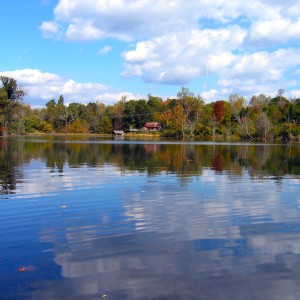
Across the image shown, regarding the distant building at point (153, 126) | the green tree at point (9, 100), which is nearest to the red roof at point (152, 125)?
the distant building at point (153, 126)

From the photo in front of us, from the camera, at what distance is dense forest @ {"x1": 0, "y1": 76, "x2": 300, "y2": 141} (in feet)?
356

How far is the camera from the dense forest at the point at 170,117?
108438 mm

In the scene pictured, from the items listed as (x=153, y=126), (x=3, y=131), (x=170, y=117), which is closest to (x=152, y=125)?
(x=153, y=126)

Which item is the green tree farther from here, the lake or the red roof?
the lake

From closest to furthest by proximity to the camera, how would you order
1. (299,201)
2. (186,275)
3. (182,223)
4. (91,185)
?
1. (186,275)
2. (182,223)
3. (299,201)
4. (91,185)

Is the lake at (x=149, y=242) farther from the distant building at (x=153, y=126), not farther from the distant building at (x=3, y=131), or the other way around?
the distant building at (x=153, y=126)

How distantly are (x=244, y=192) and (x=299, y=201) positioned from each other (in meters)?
2.61

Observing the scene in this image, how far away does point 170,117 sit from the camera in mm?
136500

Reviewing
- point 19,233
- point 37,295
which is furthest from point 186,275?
point 19,233

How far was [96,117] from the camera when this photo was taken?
559ft

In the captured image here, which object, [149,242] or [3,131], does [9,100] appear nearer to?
[3,131]

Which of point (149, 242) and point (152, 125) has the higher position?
point (152, 125)

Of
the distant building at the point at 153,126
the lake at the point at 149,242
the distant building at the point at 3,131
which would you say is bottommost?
the lake at the point at 149,242

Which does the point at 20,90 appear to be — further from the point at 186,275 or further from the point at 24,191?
the point at 186,275
